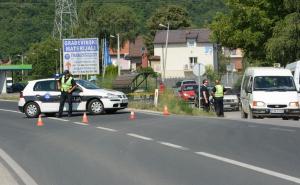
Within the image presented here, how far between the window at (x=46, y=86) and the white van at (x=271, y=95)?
25.3 feet

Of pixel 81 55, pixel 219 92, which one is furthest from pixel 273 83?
pixel 81 55

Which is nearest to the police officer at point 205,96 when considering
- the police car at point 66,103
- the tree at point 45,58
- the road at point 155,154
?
the police car at point 66,103

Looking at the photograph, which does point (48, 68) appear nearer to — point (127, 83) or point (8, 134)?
point (127, 83)

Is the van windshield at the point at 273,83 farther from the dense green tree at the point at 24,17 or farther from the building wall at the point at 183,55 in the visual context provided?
the dense green tree at the point at 24,17

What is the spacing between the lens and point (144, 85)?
142 feet

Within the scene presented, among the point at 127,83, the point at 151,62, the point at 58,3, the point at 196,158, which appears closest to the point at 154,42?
the point at 151,62

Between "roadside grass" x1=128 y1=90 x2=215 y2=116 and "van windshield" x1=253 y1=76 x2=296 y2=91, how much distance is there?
6.62 metres

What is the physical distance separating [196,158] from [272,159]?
1357 mm

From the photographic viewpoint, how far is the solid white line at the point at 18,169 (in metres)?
9.70

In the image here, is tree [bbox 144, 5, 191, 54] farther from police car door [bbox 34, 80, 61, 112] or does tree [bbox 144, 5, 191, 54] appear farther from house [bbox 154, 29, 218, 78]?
police car door [bbox 34, 80, 61, 112]

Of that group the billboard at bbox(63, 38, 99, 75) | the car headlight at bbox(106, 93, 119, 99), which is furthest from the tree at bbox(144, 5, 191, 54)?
the car headlight at bbox(106, 93, 119, 99)

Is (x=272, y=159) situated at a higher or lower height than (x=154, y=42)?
lower

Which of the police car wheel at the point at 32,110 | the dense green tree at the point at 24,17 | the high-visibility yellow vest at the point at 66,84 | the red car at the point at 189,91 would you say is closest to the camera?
the high-visibility yellow vest at the point at 66,84

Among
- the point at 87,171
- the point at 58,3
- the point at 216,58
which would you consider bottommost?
the point at 87,171
